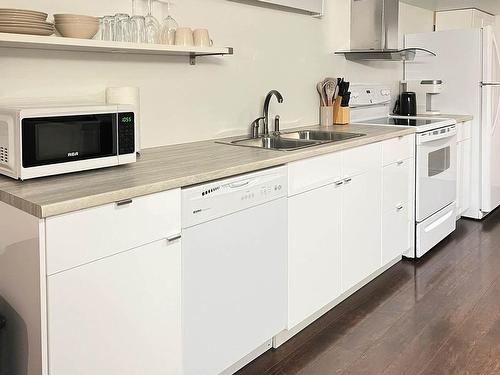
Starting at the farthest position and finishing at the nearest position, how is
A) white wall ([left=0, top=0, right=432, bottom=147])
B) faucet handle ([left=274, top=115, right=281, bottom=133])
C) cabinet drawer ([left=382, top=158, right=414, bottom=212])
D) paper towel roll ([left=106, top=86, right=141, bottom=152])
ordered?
cabinet drawer ([left=382, top=158, right=414, bottom=212]), faucet handle ([left=274, top=115, right=281, bottom=133]), paper towel roll ([left=106, top=86, right=141, bottom=152]), white wall ([left=0, top=0, right=432, bottom=147])

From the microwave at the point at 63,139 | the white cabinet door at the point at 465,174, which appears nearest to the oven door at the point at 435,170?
the white cabinet door at the point at 465,174

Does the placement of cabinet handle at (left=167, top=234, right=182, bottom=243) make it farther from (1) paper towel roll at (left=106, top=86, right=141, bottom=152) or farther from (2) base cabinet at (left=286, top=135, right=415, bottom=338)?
(2) base cabinet at (left=286, top=135, right=415, bottom=338)

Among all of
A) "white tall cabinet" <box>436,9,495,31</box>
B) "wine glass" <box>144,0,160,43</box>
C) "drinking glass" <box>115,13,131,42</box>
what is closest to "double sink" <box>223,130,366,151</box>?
"wine glass" <box>144,0,160,43</box>

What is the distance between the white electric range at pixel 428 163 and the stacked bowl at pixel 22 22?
2.49 meters

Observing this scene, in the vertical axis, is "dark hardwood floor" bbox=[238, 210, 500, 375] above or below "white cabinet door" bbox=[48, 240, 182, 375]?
below

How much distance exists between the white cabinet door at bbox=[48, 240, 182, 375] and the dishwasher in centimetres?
8

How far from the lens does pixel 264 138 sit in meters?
3.03

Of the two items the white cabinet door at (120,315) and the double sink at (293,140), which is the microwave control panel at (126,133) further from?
the double sink at (293,140)

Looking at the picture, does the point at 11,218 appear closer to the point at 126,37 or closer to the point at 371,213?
the point at 126,37

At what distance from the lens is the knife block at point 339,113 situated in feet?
12.4

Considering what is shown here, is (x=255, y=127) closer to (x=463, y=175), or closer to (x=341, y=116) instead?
(x=341, y=116)

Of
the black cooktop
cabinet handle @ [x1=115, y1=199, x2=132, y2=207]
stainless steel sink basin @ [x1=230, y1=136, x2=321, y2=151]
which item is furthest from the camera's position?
the black cooktop

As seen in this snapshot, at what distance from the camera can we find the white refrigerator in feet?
14.7

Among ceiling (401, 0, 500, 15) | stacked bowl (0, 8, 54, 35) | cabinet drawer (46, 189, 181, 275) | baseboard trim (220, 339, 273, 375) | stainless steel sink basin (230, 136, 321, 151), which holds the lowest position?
baseboard trim (220, 339, 273, 375)
